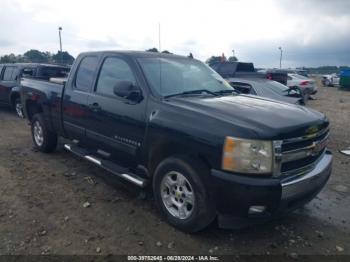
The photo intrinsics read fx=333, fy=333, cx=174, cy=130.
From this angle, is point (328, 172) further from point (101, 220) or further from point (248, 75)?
point (248, 75)

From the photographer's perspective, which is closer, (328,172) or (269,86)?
(328,172)

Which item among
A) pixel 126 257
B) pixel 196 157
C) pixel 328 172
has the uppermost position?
pixel 196 157

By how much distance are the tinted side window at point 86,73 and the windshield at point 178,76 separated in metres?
1.00

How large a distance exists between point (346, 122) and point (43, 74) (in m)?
9.95

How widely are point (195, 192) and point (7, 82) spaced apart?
1007 cm

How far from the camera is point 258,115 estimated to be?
11.2ft

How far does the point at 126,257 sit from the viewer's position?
324cm

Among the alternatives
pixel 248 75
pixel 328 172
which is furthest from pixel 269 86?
pixel 328 172

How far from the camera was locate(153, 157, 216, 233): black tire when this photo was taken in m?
3.33

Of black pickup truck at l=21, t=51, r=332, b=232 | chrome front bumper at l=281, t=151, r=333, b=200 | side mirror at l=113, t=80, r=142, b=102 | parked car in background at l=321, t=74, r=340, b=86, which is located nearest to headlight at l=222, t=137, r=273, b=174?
black pickup truck at l=21, t=51, r=332, b=232

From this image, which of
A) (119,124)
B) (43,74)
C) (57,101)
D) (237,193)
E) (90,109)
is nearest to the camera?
(237,193)

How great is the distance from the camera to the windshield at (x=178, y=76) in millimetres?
4133

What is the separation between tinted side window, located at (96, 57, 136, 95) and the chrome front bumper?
2295mm

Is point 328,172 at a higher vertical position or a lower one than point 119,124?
lower
